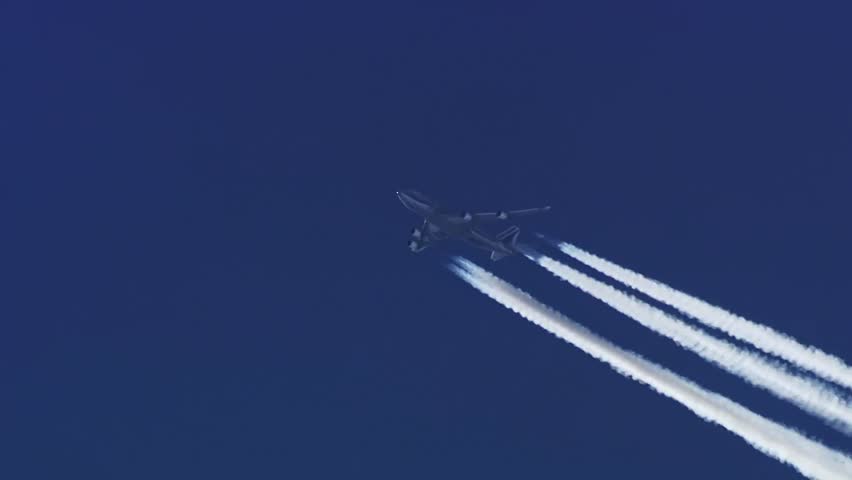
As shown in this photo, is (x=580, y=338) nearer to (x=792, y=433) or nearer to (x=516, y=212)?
(x=516, y=212)

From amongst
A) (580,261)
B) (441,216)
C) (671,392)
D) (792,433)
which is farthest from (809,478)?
(441,216)

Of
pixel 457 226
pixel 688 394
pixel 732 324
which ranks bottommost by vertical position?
pixel 688 394

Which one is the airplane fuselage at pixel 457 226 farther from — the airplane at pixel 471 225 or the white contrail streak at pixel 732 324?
the white contrail streak at pixel 732 324

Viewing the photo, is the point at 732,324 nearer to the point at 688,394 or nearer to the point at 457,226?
the point at 688,394

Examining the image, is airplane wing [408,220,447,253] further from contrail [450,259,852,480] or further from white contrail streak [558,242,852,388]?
white contrail streak [558,242,852,388]

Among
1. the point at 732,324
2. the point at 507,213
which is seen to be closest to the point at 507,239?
the point at 507,213
